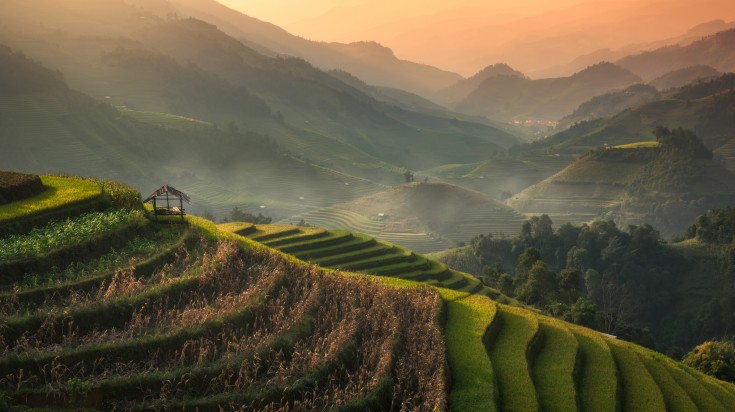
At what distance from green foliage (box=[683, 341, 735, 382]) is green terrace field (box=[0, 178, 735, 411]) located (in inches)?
207

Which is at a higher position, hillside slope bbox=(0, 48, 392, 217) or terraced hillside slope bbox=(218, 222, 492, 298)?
hillside slope bbox=(0, 48, 392, 217)

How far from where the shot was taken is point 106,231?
56.4 ft

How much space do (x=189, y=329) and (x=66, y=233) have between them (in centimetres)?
557

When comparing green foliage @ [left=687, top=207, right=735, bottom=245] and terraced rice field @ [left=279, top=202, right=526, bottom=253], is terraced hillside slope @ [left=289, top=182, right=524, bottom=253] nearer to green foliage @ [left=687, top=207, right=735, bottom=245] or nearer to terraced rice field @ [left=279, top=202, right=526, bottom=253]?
terraced rice field @ [left=279, top=202, right=526, bottom=253]

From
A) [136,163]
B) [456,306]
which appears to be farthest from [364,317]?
[136,163]

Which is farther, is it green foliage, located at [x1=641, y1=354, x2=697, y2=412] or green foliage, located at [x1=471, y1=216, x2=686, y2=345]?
green foliage, located at [x1=471, y1=216, x2=686, y2=345]

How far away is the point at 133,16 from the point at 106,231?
7721 inches

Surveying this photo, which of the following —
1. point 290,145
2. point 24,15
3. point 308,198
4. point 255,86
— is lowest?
point 308,198

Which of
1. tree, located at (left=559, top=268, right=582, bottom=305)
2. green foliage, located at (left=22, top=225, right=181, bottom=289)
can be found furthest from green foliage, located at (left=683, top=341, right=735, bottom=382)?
green foliage, located at (left=22, top=225, right=181, bottom=289)

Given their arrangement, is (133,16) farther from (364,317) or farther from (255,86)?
(364,317)

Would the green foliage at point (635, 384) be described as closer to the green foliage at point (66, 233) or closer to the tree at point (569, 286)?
the green foliage at point (66, 233)

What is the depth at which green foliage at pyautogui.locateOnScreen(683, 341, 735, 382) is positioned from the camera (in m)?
24.8

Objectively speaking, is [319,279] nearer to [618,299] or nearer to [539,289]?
[539,289]

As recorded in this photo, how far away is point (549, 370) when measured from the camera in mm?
16250
